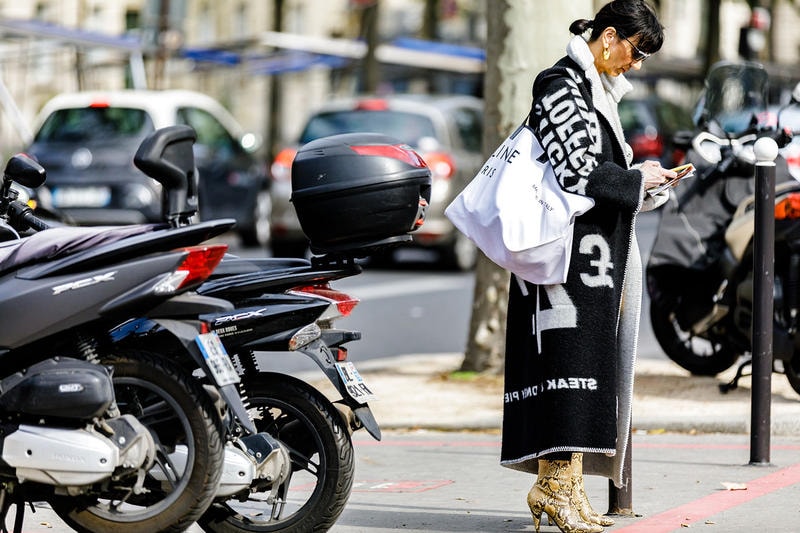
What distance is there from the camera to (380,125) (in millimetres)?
16812

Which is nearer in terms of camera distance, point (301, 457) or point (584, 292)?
point (301, 457)

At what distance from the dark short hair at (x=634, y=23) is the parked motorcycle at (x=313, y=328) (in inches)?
30.6

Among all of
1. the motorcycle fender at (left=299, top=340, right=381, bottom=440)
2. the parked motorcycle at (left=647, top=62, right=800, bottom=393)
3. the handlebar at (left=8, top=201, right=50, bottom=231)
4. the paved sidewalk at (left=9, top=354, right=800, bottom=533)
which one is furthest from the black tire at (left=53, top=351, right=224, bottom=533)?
the parked motorcycle at (left=647, top=62, right=800, bottom=393)

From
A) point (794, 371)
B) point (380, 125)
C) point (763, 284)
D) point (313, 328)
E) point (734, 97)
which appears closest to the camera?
point (313, 328)

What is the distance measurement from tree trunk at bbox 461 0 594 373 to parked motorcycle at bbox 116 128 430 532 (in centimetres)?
424

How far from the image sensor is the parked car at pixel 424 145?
16547mm

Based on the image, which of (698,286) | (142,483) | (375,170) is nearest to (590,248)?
(375,170)

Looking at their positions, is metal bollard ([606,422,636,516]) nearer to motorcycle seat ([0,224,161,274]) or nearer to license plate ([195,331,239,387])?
license plate ([195,331,239,387])

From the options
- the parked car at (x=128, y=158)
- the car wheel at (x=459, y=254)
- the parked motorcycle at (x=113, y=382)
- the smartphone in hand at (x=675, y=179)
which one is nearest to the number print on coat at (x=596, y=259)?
the smartphone in hand at (x=675, y=179)

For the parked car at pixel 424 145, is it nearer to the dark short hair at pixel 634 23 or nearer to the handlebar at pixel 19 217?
the handlebar at pixel 19 217

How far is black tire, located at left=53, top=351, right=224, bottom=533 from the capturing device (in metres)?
4.86

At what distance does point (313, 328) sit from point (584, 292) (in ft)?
2.99

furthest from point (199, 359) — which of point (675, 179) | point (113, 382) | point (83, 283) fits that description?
point (675, 179)

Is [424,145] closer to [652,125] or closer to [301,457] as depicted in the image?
[301,457]
